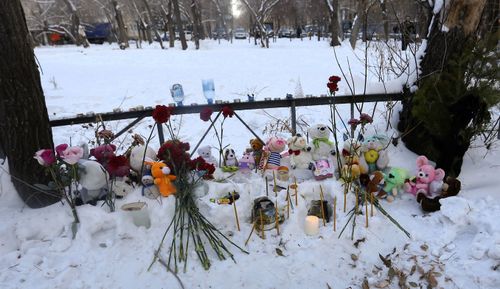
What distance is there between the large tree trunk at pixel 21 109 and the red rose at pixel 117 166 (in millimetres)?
604

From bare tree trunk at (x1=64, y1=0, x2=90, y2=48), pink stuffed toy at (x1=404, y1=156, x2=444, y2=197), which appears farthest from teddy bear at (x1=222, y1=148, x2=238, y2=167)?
bare tree trunk at (x1=64, y1=0, x2=90, y2=48)

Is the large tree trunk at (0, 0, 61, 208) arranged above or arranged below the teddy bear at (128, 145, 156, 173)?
above

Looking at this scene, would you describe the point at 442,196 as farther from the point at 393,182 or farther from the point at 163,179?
the point at 163,179

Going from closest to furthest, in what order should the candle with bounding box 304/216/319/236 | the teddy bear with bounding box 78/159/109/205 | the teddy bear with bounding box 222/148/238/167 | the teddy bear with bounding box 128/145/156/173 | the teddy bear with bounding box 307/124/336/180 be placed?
the candle with bounding box 304/216/319/236
the teddy bear with bounding box 78/159/109/205
the teddy bear with bounding box 128/145/156/173
the teddy bear with bounding box 307/124/336/180
the teddy bear with bounding box 222/148/238/167

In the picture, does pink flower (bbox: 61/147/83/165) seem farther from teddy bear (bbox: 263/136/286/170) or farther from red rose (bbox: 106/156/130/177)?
teddy bear (bbox: 263/136/286/170)

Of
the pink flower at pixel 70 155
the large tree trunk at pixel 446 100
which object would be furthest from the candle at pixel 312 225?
the pink flower at pixel 70 155

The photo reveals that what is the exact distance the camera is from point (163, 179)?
2.74 m

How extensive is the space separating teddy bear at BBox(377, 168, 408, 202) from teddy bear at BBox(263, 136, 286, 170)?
36.3 inches

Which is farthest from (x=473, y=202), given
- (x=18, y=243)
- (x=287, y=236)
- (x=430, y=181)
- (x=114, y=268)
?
(x=18, y=243)

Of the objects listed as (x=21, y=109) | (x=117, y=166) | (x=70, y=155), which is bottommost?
(x=117, y=166)

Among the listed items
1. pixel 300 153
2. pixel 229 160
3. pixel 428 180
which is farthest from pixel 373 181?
pixel 229 160

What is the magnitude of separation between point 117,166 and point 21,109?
2.84 feet

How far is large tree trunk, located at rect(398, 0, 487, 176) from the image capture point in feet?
9.52

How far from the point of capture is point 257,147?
336 cm
